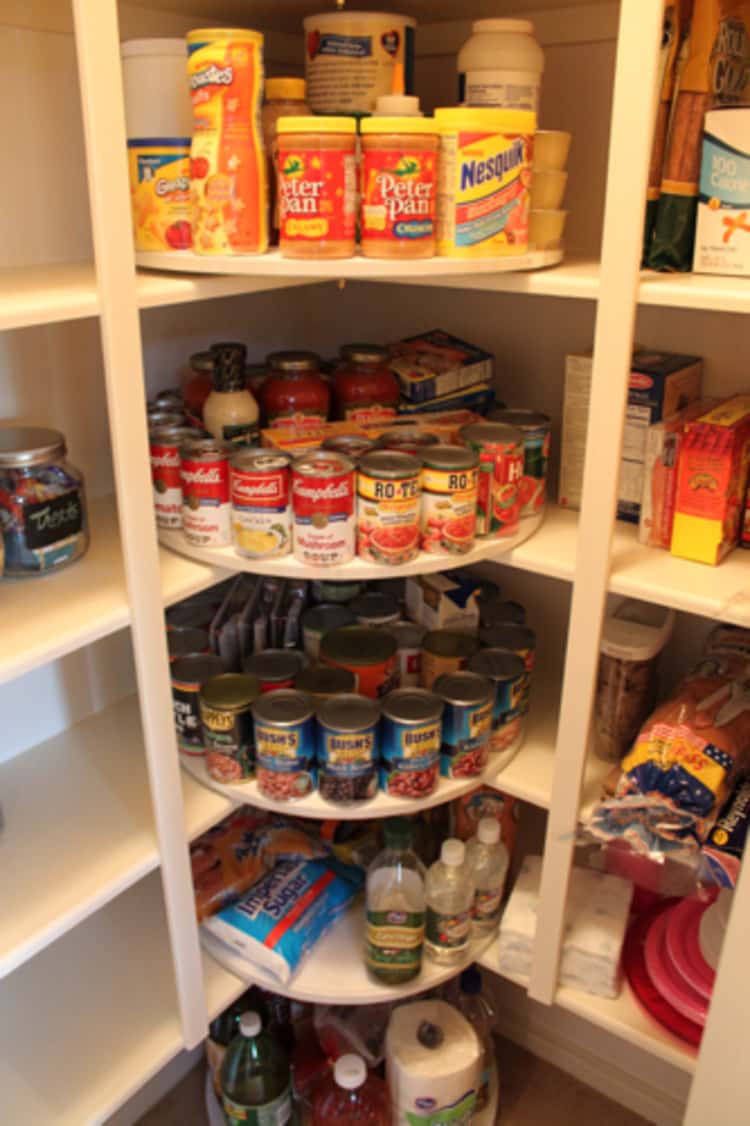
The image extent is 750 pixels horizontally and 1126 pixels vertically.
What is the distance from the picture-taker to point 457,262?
98cm

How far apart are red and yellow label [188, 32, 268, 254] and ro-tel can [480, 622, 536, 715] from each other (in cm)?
66

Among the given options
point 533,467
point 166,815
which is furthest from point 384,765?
point 533,467

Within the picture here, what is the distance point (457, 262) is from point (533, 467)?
0.33 m

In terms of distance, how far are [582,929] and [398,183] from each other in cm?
101

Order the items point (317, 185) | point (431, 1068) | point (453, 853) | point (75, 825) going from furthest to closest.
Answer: point (431, 1068) → point (453, 853) → point (75, 825) → point (317, 185)

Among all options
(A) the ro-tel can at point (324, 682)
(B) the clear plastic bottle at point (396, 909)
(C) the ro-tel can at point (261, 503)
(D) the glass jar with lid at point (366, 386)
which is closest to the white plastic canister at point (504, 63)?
(D) the glass jar with lid at point (366, 386)

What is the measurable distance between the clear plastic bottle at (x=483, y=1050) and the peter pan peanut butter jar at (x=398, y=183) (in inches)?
46.9

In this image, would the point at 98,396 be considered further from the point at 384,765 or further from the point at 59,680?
the point at 384,765

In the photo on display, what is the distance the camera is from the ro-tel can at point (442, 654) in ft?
4.39

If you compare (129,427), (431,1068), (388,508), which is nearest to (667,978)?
(431,1068)

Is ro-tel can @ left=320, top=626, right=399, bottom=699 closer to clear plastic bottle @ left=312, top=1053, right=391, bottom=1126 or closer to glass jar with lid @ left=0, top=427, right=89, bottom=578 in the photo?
glass jar with lid @ left=0, top=427, right=89, bottom=578

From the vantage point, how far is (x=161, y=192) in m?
1.00

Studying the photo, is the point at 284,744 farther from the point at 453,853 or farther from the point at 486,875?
the point at 486,875

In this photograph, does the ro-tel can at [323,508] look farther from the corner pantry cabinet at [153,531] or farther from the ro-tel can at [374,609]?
A: the ro-tel can at [374,609]
